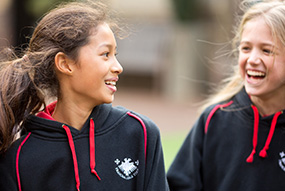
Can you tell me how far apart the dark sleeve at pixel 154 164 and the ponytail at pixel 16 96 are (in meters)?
0.62

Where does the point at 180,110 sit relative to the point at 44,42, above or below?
below

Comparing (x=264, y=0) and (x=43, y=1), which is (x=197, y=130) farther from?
(x=43, y=1)

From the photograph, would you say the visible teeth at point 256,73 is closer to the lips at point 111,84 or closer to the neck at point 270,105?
the neck at point 270,105

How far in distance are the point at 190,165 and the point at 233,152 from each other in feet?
0.93

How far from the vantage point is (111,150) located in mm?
2562

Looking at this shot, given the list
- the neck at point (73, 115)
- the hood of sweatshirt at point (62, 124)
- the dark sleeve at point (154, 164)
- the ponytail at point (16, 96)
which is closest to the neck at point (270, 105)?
the dark sleeve at point (154, 164)

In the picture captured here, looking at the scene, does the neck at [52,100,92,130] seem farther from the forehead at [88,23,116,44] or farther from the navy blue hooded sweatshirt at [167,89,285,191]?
the navy blue hooded sweatshirt at [167,89,285,191]

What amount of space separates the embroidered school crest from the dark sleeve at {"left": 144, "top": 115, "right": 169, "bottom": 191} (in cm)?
7

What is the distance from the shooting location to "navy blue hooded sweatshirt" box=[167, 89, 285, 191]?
2.83m

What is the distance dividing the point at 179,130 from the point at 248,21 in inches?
266

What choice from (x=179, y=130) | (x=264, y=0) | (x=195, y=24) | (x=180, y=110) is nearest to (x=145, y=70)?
(x=195, y=24)

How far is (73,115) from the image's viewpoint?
102 inches

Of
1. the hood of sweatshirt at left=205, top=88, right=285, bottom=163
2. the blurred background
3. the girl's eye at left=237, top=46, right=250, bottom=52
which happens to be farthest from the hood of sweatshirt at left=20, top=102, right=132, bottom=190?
A: the blurred background

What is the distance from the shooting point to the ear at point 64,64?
250 centimetres
